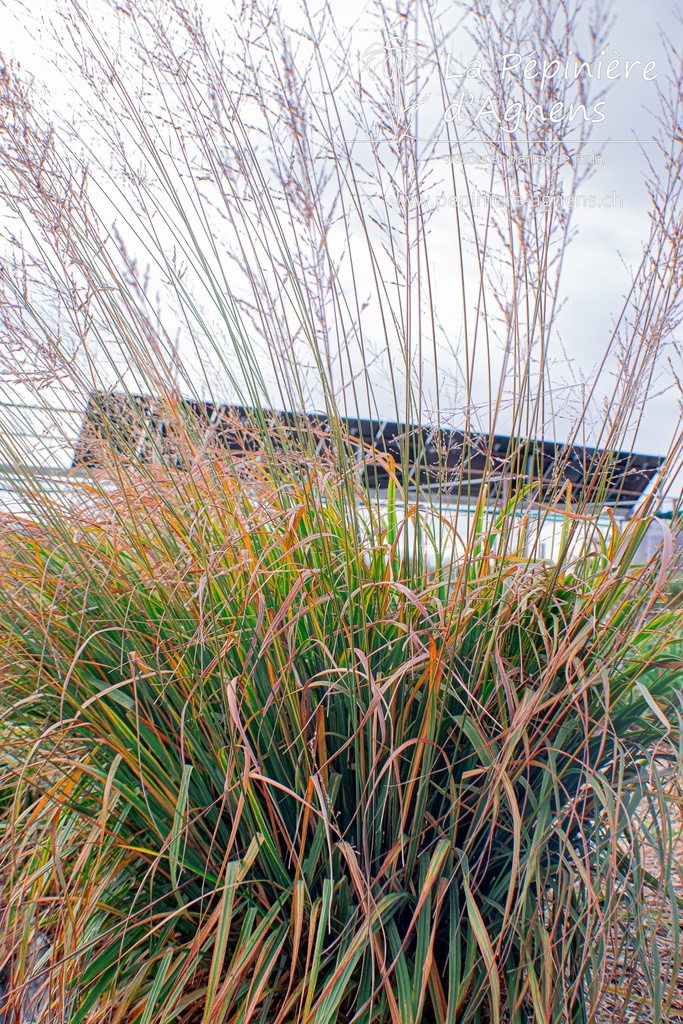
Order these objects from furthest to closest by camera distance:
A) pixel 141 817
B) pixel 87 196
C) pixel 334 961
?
1. pixel 87 196
2. pixel 141 817
3. pixel 334 961

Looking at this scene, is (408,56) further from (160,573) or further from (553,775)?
(553,775)

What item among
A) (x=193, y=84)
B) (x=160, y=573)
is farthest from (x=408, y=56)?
(x=160, y=573)

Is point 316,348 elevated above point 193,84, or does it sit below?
below

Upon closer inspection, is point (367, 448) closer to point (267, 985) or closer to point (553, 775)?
point (553, 775)

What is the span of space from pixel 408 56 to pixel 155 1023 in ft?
5.14

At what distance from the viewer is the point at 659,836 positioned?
930mm

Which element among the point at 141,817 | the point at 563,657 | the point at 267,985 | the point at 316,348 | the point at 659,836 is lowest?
the point at 267,985

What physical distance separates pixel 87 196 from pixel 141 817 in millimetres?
1135

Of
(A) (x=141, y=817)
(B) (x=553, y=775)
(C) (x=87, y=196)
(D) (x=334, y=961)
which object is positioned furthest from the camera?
(C) (x=87, y=196)

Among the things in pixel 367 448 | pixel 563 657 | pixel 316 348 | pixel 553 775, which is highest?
pixel 316 348

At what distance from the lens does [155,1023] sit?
37.5 inches

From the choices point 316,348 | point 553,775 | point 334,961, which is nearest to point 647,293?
point 316,348

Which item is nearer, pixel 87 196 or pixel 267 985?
pixel 267 985

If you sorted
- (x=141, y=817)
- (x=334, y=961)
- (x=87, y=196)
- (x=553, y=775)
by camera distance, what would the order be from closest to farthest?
(x=553, y=775) → (x=334, y=961) → (x=141, y=817) → (x=87, y=196)
